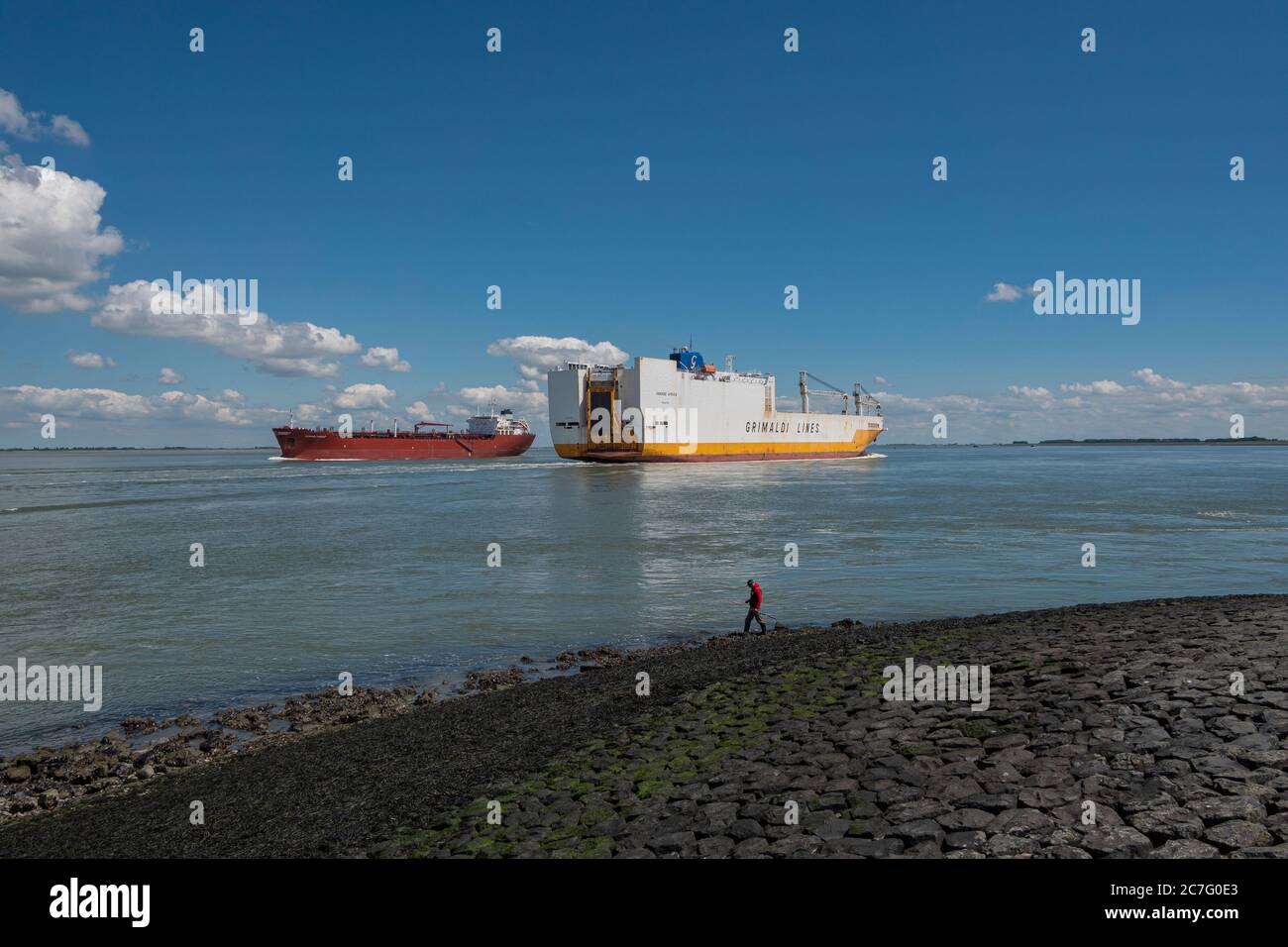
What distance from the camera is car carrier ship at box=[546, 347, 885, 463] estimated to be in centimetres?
7944

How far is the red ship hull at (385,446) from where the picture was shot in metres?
114

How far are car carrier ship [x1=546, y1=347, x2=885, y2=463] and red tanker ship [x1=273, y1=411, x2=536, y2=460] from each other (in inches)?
1606

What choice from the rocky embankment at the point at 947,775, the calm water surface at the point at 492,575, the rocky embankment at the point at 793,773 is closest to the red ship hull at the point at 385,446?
the calm water surface at the point at 492,575

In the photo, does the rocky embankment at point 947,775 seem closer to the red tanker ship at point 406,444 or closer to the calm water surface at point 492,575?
the calm water surface at point 492,575

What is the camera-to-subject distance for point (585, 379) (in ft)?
266

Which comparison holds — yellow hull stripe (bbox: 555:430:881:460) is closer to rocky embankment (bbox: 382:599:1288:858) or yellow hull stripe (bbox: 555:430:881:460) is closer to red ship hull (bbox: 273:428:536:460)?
red ship hull (bbox: 273:428:536:460)

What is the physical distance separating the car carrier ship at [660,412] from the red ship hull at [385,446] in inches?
1602

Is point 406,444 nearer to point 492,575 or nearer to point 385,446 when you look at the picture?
point 385,446

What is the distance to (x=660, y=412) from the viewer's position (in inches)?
3162

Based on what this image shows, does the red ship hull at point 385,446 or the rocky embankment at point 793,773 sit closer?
the rocky embankment at point 793,773

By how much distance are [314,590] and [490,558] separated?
6.17 meters

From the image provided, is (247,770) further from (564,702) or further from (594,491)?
(594,491)
